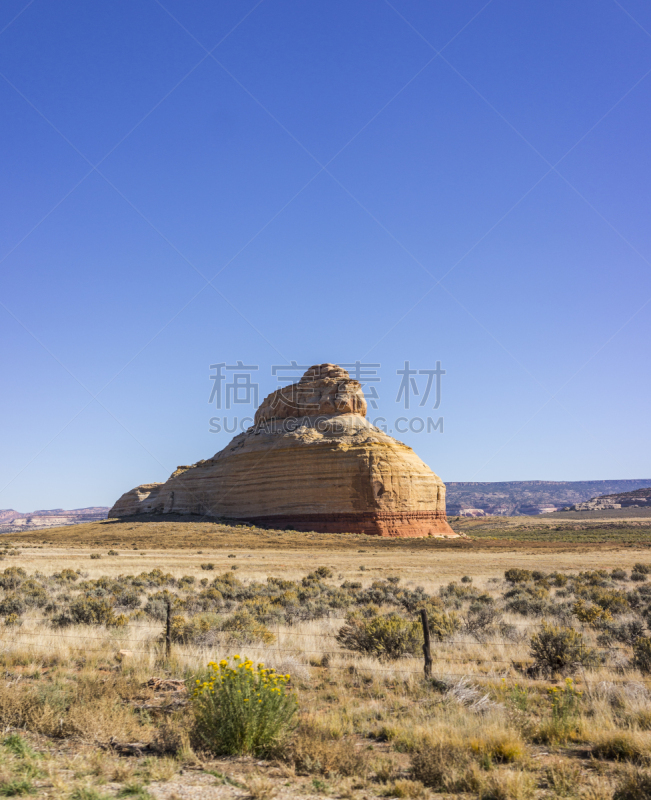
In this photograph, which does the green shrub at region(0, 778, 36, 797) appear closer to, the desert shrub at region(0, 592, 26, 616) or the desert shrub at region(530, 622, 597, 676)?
the desert shrub at region(530, 622, 597, 676)

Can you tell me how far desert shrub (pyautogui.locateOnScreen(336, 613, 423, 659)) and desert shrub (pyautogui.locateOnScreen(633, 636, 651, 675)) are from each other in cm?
350

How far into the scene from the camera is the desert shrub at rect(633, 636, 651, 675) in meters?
8.42

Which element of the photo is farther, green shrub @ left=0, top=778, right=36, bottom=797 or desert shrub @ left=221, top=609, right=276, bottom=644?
desert shrub @ left=221, top=609, right=276, bottom=644

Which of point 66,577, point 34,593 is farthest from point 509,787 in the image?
point 66,577

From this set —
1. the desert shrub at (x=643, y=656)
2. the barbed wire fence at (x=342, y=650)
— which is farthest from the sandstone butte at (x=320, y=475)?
the desert shrub at (x=643, y=656)

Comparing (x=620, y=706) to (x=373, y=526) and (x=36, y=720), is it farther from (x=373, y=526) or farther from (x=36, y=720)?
(x=373, y=526)

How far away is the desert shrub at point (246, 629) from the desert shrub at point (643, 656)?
625cm

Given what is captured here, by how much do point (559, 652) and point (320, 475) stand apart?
55025mm

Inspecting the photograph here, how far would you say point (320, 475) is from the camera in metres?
63.4

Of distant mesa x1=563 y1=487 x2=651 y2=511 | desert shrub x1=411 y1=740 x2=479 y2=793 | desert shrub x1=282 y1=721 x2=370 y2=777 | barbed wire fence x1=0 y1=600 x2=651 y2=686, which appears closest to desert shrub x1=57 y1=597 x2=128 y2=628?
barbed wire fence x1=0 y1=600 x2=651 y2=686

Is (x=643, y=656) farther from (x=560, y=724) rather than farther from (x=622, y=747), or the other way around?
(x=622, y=747)

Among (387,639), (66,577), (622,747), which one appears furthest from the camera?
(66,577)

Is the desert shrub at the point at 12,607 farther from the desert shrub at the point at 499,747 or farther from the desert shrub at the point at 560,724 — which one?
the desert shrub at the point at 560,724

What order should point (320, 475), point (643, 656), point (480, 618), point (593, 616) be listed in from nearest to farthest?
point (643, 656), point (593, 616), point (480, 618), point (320, 475)
